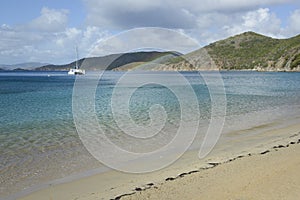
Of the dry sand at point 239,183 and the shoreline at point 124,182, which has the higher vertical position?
the dry sand at point 239,183

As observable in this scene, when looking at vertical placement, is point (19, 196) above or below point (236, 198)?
below

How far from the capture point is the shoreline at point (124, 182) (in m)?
7.71

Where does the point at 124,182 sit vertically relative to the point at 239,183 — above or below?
below

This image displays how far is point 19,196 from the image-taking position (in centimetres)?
782

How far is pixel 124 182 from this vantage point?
28.3 ft

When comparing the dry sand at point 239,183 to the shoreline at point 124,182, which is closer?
the dry sand at point 239,183

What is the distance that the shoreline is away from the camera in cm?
771

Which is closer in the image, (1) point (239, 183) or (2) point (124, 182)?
(1) point (239, 183)

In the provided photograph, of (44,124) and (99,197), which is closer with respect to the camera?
(99,197)

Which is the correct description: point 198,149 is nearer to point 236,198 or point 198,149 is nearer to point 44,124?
point 236,198

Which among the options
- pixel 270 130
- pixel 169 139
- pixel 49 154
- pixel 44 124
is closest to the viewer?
pixel 49 154

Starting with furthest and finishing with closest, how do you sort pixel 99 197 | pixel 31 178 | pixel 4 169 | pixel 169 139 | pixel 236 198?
pixel 169 139, pixel 4 169, pixel 31 178, pixel 99 197, pixel 236 198

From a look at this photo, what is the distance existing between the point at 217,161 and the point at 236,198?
366cm

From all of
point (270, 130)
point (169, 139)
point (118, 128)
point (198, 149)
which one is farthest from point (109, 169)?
point (270, 130)
